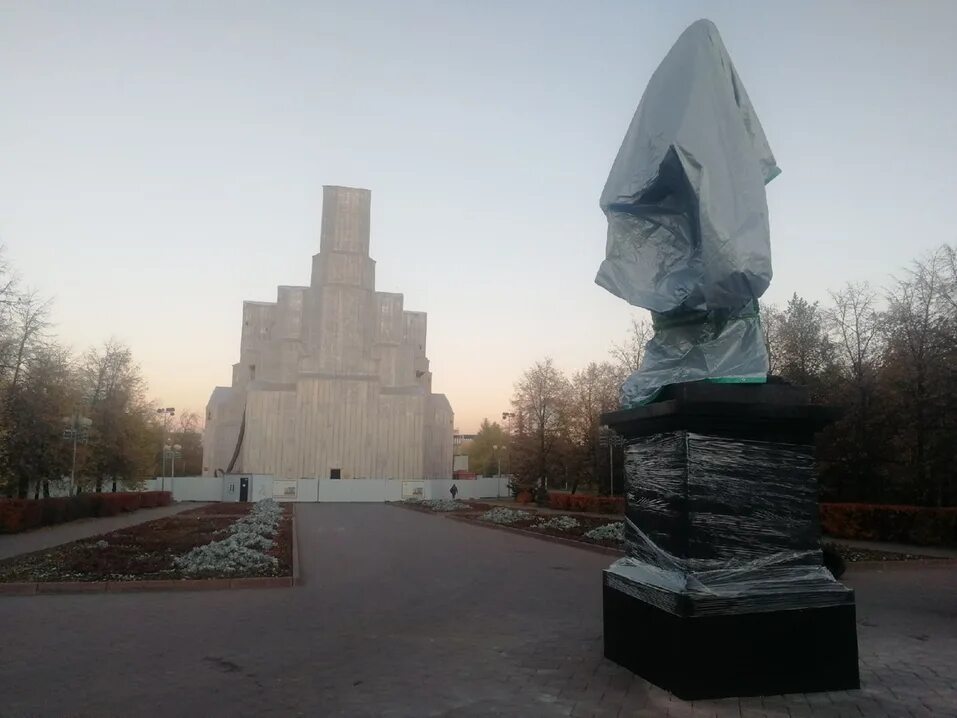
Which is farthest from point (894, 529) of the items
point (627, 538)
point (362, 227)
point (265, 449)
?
point (362, 227)

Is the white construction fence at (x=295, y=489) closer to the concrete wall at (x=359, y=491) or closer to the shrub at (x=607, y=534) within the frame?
the concrete wall at (x=359, y=491)

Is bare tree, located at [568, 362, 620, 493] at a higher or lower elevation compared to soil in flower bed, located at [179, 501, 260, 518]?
higher

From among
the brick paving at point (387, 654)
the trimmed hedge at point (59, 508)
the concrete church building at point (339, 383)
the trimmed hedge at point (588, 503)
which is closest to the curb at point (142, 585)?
the brick paving at point (387, 654)

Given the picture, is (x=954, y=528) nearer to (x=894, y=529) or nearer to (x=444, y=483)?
(x=894, y=529)

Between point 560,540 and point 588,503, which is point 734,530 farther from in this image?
point 588,503

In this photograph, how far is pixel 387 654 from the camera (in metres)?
6.60

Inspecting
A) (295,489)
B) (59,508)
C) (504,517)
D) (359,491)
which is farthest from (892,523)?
(295,489)

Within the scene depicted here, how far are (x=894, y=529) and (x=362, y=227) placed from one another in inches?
1938

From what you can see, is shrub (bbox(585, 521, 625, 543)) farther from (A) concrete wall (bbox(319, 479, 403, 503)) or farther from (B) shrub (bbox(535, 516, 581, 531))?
(A) concrete wall (bbox(319, 479, 403, 503))

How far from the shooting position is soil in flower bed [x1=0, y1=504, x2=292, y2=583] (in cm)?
1150

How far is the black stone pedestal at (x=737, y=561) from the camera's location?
5.12 meters

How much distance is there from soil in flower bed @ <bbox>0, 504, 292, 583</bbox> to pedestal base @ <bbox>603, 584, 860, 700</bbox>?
817 centimetres

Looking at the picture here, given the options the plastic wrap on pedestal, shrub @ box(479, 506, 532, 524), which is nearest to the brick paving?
the plastic wrap on pedestal

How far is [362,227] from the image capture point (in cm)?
6072
